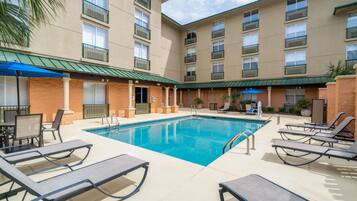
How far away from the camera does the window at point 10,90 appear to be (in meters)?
9.47

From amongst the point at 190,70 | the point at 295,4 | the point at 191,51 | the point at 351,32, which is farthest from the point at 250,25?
the point at 190,70

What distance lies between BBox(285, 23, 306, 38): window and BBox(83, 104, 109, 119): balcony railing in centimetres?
2079

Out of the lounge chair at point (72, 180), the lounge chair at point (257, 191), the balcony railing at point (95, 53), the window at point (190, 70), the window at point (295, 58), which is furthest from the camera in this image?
the window at point (190, 70)

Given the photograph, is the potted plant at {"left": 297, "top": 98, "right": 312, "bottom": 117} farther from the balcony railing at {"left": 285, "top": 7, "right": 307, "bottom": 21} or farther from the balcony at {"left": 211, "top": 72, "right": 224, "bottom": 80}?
the balcony at {"left": 211, "top": 72, "right": 224, "bottom": 80}

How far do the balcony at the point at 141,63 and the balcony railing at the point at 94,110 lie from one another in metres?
5.07

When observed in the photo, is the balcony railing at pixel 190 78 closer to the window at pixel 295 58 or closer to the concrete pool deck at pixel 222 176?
the window at pixel 295 58

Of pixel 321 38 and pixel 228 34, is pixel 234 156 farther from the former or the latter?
pixel 228 34

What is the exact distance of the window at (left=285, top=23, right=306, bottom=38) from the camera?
1888 centimetres

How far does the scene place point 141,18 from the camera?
1752 centimetres

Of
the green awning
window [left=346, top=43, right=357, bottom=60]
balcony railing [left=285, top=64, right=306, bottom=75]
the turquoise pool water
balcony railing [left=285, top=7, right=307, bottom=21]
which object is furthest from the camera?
balcony railing [left=285, top=7, right=307, bottom=21]

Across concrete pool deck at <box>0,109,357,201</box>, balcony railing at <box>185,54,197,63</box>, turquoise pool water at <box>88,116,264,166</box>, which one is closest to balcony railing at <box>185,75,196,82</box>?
balcony railing at <box>185,54,197,63</box>

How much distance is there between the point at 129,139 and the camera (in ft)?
28.3

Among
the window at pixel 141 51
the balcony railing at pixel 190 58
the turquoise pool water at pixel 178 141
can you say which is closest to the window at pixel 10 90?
the turquoise pool water at pixel 178 141

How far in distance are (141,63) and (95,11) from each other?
575cm
